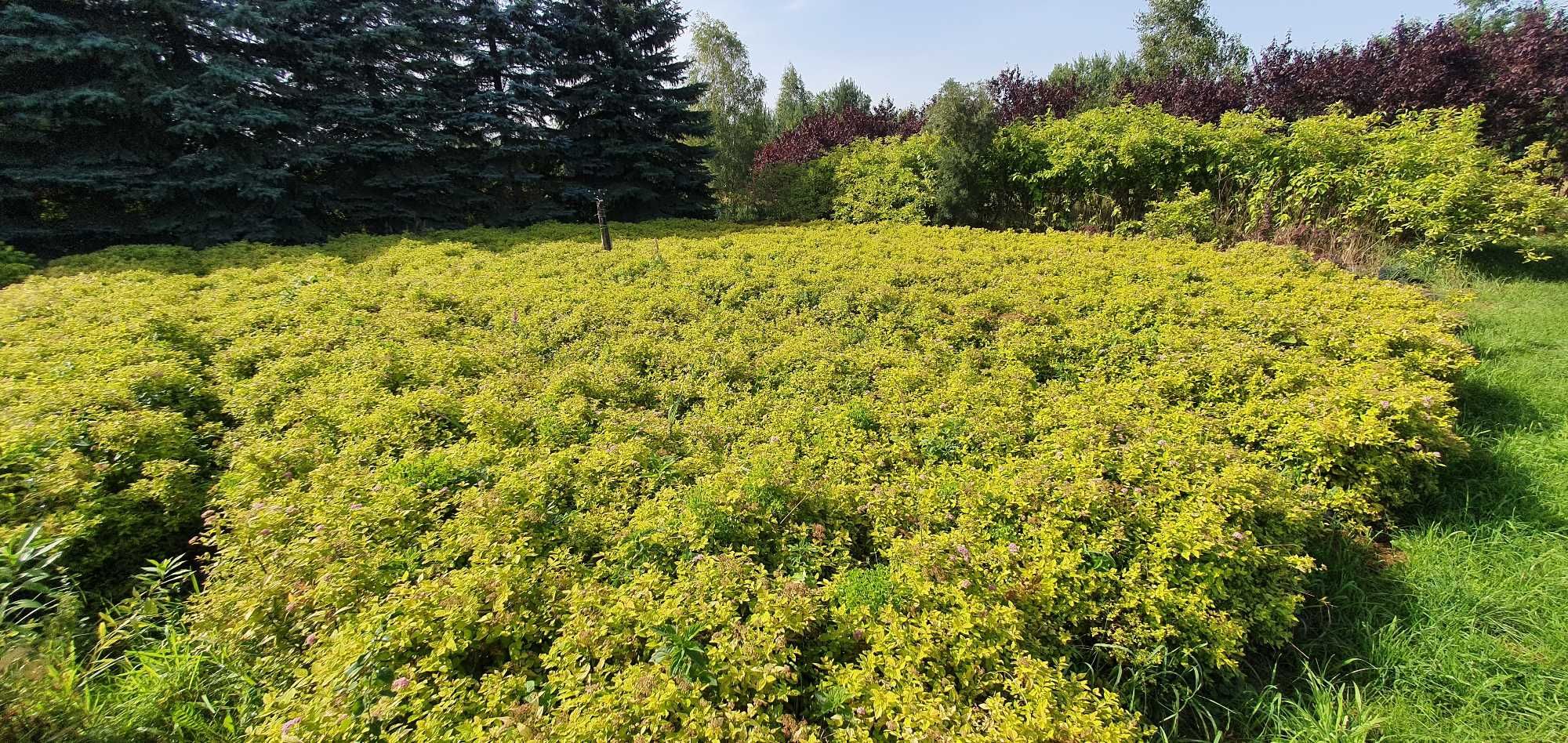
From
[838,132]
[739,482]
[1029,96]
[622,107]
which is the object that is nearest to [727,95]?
[838,132]

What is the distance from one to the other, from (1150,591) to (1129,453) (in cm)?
87

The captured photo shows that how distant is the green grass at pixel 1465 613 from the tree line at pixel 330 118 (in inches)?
517

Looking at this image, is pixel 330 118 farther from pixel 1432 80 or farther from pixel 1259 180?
pixel 1432 80

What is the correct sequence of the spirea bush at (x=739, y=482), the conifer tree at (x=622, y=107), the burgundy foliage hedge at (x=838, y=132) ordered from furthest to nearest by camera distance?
the burgundy foliage hedge at (x=838, y=132)
the conifer tree at (x=622, y=107)
the spirea bush at (x=739, y=482)

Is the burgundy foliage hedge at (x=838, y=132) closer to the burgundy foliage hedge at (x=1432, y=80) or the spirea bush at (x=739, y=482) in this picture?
the burgundy foliage hedge at (x=1432, y=80)

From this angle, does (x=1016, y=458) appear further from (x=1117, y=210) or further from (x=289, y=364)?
(x=1117, y=210)

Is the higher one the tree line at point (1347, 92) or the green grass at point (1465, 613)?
the tree line at point (1347, 92)

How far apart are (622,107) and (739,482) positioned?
12770mm

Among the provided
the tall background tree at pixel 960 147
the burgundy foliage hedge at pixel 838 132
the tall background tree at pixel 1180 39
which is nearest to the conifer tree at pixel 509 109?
the burgundy foliage hedge at pixel 838 132

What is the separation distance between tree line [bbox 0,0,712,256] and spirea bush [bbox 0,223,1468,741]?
16.3 ft

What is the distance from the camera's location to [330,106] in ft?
34.6

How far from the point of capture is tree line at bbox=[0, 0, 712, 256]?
27.7 feet

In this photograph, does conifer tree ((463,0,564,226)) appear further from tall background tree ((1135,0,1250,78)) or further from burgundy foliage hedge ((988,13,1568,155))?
tall background tree ((1135,0,1250,78))

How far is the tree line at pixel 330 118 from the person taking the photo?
845cm
